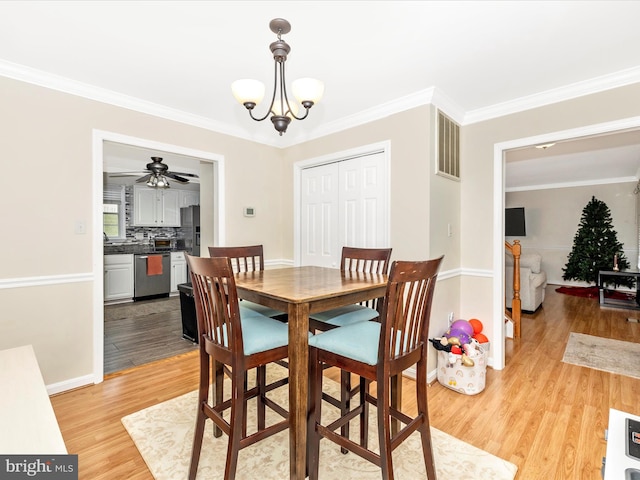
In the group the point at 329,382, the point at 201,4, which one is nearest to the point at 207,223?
the point at 329,382

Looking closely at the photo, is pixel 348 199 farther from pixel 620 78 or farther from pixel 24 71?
pixel 24 71

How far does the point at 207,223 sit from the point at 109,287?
258cm

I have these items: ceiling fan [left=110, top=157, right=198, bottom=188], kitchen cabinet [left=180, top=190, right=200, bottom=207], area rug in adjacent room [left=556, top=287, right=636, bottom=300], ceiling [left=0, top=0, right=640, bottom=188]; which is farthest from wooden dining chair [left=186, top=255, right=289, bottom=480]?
area rug in adjacent room [left=556, top=287, right=636, bottom=300]

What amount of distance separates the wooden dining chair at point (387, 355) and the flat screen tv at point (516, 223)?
727 centimetres

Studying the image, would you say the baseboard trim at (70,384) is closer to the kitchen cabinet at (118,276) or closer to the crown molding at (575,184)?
the kitchen cabinet at (118,276)

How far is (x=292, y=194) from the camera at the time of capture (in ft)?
12.8

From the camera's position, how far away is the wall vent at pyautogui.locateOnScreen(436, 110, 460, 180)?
2.75 metres

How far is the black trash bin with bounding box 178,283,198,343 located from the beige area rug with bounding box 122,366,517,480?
4.69 feet

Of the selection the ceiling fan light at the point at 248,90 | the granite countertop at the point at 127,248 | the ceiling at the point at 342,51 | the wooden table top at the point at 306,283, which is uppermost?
the ceiling at the point at 342,51

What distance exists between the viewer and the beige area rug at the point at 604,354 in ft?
9.57

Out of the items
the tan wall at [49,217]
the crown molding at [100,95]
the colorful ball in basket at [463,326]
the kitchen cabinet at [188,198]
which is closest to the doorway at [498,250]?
the colorful ball in basket at [463,326]

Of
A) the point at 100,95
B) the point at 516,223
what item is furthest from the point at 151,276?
the point at 516,223

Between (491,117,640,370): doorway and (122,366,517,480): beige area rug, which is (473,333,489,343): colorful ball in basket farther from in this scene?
(122,366,517,480): beige area rug

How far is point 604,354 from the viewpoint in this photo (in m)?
3.24
